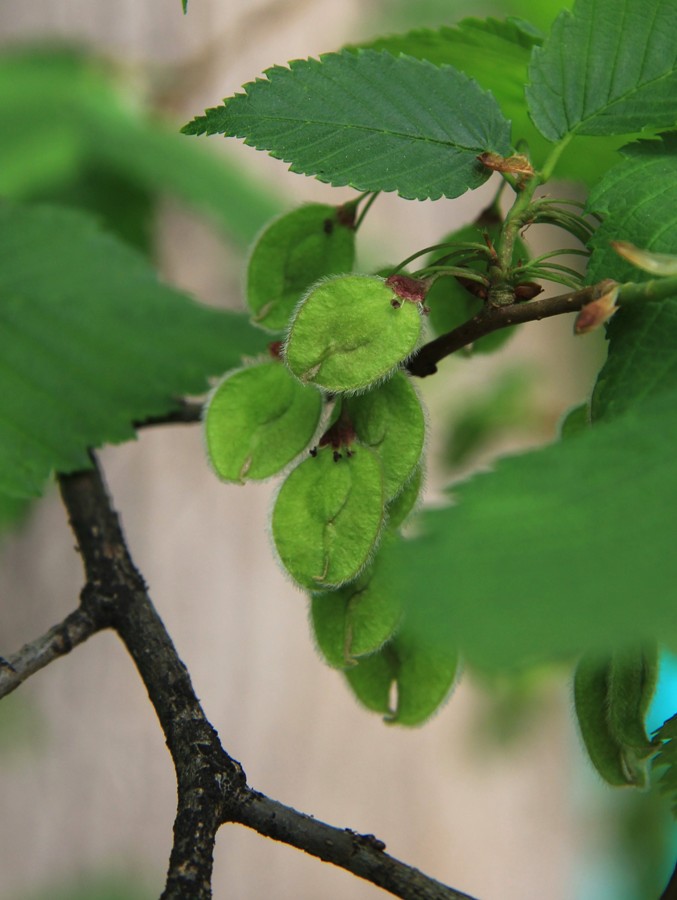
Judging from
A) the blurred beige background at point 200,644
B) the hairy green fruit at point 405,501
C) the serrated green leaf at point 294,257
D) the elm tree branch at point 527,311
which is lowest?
the hairy green fruit at point 405,501

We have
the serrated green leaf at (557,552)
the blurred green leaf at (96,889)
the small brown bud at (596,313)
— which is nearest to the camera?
the serrated green leaf at (557,552)

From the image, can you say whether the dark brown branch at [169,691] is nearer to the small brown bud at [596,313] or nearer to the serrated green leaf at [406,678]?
the serrated green leaf at [406,678]

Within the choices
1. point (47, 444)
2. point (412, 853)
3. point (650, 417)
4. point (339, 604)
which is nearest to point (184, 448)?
point (412, 853)

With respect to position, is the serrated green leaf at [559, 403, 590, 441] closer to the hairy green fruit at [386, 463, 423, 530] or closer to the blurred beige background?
the hairy green fruit at [386, 463, 423, 530]

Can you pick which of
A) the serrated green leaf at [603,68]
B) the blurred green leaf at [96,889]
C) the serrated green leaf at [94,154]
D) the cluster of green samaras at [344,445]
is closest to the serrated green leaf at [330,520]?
the cluster of green samaras at [344,445]

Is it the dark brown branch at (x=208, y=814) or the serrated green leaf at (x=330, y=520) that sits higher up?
the serrated green leaf at (x=330, y=520)

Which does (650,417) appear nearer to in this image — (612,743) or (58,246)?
(612,743)

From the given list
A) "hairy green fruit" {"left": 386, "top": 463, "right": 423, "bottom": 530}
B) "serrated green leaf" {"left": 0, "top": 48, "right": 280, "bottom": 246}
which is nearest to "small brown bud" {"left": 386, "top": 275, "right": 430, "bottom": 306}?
"hairy green fruit" {"left": 386, "top": 463, "right": 423, "bottom": 530}
